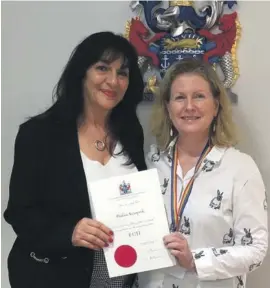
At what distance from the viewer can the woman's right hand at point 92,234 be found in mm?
1320

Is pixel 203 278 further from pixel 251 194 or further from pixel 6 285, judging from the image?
pixel 6 285

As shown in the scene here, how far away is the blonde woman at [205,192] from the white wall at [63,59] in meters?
0.33

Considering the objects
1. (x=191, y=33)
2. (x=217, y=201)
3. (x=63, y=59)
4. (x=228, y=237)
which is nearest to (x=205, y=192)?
(x=217, y=201)

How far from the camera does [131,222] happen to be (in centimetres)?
134

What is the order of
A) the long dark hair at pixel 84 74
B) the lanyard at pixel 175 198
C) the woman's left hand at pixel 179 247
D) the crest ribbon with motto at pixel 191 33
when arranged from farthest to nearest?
the crest ribbon with motto at pixel 191 33
the long dark hair at pixel 84 74
the lanyard at pixel 175 198
the woman's left hand at pixel 179 247

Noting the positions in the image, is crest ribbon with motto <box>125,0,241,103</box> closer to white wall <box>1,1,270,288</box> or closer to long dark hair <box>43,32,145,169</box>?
white wall <box>1,1,270,288</box>

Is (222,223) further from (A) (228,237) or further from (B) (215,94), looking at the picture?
(B) (215,94)

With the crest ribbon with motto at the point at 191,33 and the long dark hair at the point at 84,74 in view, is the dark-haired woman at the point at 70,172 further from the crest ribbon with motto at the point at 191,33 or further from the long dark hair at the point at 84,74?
the crest ribbon with motto at the point at 191,33

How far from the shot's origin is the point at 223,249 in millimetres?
1360

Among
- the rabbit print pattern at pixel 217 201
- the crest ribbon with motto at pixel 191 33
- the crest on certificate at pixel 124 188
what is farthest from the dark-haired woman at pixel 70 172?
the rabbit print pattern at pixel 217 201

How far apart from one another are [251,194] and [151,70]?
74 centimetres

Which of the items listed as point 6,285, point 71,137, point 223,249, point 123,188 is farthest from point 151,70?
point 6,285

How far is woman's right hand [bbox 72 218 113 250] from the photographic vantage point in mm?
1320

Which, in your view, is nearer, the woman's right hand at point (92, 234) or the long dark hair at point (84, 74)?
the woman's right hand at point (92, 234)
